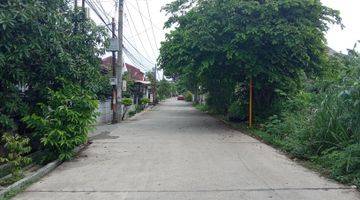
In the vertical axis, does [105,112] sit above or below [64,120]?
below

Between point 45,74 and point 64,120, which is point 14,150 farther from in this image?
point 45,74

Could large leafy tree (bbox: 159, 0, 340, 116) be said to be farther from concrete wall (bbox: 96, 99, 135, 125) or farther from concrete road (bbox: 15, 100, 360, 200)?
concrete wall (bbox: 96, 99, 135, 125)

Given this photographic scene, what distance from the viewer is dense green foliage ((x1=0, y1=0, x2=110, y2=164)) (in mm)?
8656

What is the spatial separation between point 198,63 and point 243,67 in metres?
1.95

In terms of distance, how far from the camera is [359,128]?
26.9 feet

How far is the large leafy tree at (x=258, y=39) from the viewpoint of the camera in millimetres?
16703

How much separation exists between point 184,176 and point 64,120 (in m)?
3.75

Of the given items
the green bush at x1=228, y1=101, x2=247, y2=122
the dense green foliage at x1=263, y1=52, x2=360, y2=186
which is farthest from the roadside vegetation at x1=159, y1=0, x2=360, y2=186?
the green bush at x1=228, y1=101, x2=247, y2=122

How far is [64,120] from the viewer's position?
415 inches

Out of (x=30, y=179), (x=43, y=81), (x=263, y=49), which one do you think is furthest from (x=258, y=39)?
(x=30, y=179)

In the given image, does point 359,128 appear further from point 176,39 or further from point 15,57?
point 176,39

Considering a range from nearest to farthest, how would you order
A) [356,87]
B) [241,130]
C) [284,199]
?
1. [284,199]
2. [356,87]
3. [241,130]

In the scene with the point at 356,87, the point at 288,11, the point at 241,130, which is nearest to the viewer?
the point at 356,87

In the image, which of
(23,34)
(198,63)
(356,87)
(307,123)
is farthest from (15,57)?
(198,63)
